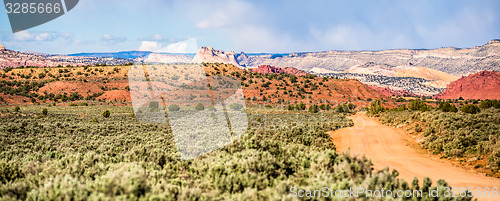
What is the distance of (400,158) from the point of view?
1406cm

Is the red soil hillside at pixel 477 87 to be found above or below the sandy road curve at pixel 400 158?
above

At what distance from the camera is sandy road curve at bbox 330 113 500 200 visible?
10.5m

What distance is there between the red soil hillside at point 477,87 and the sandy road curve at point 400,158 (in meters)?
120

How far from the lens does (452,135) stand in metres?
15.5

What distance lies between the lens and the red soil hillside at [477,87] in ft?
362

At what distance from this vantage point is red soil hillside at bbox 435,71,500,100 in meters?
110

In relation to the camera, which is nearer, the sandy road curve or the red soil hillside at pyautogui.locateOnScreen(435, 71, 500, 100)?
the sandy road curve

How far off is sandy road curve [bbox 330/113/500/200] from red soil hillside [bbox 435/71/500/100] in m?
120

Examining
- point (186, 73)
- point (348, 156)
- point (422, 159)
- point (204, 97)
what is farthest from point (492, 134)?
point (186, 73)

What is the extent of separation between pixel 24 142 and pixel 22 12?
613 cm

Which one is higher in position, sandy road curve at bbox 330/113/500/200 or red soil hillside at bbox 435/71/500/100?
red soil hillside at bbox 435/71/500/100

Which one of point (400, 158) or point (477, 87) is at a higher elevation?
point (477, 87)

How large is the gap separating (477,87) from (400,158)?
446 feet

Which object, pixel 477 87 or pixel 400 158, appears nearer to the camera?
pixel 400 158
